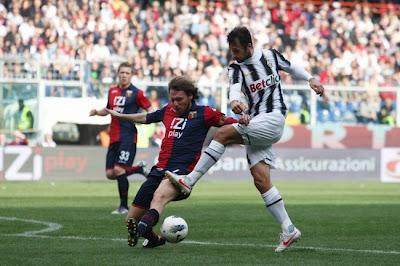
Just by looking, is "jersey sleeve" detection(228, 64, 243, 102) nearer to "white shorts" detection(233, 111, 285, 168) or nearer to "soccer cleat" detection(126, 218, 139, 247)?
"white shorts" detection(233, 111, 285, 168)

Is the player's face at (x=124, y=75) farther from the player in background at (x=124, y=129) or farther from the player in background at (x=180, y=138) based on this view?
the player in background at (x=180, y=138)

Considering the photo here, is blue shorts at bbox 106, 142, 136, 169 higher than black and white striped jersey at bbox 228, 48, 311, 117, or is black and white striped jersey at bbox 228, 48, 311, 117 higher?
black and white striped jersey at bbox 228, 48, 311, 117

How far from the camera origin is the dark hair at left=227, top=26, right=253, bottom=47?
385 inches

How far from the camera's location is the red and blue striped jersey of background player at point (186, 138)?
32.7 feet

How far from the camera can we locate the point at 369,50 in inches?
1348

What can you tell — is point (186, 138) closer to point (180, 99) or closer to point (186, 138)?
point (186, 138)

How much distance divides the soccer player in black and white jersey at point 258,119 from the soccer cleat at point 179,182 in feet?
0.40

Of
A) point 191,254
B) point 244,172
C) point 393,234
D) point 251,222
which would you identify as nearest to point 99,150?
point 244,172

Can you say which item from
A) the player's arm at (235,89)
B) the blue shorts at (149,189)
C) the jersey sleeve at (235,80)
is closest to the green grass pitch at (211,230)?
the blue shorts at (149,189)

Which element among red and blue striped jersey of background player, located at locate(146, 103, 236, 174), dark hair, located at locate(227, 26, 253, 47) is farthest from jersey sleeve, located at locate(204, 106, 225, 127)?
dark hair, located at locate(227, 26, 253, 47)

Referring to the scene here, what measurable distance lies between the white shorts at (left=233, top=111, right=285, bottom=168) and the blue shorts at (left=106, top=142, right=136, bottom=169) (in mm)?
5838

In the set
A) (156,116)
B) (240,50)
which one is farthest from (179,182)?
(240,50)

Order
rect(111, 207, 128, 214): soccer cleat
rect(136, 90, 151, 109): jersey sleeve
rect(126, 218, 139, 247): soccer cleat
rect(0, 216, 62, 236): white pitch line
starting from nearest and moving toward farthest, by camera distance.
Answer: rect(126, 218, 139, 247): soccer cleat < rect(0, 216, 62, 236): white pitch line < rect(111, 207, 128, 214): soccer cleat < rect(136, 90, 151, 109): jersey sleeve

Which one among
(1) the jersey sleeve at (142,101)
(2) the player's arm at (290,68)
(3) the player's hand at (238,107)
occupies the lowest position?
(1) the jersey sleeve at (142,101)
